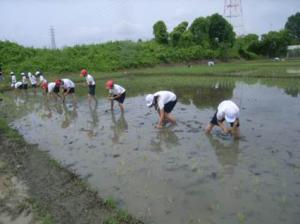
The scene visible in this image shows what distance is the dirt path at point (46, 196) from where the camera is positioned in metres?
4.73

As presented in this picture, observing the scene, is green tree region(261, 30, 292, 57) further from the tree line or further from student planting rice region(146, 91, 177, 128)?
student planting rice region(146, 91, 177, 128)

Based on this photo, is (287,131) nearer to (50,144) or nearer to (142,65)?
(50,144)

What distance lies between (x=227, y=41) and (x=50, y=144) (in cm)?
3785

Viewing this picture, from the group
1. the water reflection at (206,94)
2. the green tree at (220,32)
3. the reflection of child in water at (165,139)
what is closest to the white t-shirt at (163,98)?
the reflection of child in water at (165,139)

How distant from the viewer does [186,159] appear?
267 inches

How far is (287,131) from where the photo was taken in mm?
8469

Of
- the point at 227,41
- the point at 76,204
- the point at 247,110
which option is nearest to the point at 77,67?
the point at 227,41

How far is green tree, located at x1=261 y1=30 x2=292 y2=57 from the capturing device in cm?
4756

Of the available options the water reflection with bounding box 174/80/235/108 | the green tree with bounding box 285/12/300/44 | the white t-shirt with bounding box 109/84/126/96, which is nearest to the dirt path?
the white t-shirt with bounding box 109/84/126/96

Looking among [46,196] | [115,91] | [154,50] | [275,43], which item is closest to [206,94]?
[115,91]

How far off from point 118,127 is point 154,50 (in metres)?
30.0

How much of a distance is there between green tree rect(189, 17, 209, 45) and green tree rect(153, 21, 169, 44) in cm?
384

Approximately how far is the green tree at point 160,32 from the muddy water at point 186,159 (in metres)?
29.6

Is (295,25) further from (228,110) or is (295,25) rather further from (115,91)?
(228,110)
